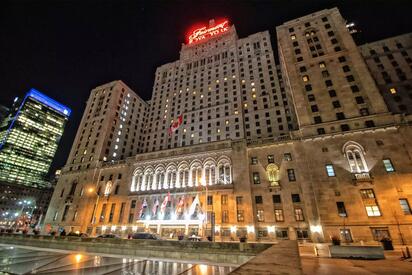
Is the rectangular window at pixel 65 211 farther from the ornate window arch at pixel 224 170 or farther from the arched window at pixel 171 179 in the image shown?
the ornate window arch at pixel 224 170

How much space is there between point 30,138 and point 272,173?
183300mm

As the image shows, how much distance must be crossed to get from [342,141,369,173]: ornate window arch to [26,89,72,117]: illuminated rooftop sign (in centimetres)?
20129

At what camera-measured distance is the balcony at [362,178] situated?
3083cm

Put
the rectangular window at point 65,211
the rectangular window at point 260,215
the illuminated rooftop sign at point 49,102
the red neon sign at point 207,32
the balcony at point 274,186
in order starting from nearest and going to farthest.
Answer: the rectangular window at point 260,215 < the balcony at point 274,186 < the rectangular window at point 65,211 < the red neon sign at point 207,32 < the illuminated rooftop sign at point 49,102

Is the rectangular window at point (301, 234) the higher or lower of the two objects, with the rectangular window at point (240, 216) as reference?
lower

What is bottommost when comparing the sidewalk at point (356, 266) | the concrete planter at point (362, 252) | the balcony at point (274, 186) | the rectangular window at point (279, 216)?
the sidewalk at point (356, 266)

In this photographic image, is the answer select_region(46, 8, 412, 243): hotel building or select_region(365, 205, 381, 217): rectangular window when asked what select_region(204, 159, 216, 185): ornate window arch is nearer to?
select_region(46, 8, 412, 243): hotel building

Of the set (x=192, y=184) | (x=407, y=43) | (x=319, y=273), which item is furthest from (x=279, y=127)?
(x=319, y=273)

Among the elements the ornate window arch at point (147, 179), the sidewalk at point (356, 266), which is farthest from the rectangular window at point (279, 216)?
the ornate window arch at point (147, 179)

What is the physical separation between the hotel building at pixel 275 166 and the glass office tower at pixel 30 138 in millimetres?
107898

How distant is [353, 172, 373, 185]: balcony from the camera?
30.8 metres

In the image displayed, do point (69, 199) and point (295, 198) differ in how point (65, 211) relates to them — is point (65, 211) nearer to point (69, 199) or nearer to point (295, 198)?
point (69, 199)

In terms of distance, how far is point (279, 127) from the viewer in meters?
62.0

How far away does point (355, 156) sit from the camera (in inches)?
1337
